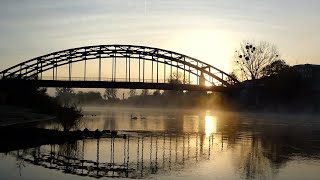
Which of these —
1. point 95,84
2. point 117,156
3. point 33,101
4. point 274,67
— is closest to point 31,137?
point 117,156

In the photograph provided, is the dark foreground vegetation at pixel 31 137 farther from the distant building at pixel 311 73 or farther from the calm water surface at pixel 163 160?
the distant building at pixel 311 73

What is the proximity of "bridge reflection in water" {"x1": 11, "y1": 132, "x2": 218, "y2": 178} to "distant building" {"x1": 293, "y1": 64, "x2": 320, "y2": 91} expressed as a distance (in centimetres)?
6152

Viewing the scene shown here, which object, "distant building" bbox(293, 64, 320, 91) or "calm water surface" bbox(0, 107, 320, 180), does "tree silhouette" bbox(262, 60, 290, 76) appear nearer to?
"distant building" bbox(293, 64, 320, 91)

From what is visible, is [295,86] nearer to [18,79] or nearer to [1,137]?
[18,79]

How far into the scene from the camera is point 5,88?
74.9m

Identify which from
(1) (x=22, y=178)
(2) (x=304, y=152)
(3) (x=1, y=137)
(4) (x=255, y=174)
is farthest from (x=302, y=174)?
(3) (x=1, y=137)

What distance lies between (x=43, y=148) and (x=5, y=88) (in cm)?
5352

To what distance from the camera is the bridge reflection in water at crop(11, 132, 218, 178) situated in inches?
747

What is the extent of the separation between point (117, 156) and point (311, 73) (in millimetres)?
74869

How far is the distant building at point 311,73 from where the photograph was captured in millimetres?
85875

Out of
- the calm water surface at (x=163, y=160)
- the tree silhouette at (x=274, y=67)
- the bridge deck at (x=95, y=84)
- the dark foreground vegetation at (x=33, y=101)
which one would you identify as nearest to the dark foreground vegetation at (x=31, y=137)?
the calm water surface at (x=163, y=160)

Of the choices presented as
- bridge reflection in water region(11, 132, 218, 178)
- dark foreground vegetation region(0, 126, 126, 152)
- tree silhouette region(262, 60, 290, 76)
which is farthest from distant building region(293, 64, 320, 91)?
dark foreground vegetation region(0, 126, 126, 152)

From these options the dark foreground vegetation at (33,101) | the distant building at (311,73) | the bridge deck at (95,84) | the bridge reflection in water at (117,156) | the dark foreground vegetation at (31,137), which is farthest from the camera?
the distant building at (311,73)

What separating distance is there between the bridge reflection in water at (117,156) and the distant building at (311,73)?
61518 millimetres
